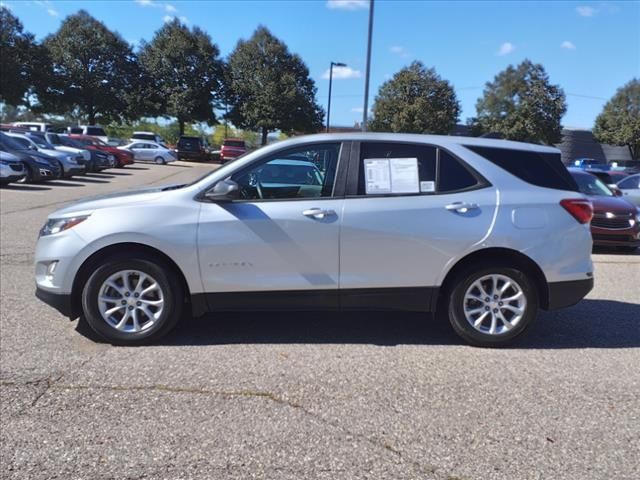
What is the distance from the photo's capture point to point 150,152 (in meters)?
38.6

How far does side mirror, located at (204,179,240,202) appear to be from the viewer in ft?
14.1

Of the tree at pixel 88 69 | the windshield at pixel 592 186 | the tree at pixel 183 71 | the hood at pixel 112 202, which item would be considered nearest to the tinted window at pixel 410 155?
the hood at pixel 112 202

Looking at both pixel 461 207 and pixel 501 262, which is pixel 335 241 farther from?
pixel 501 262

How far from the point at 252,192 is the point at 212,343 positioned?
51.9 inches

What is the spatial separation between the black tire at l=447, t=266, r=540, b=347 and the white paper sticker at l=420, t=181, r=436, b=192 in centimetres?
74

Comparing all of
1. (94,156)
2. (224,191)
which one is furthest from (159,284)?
(94,156)

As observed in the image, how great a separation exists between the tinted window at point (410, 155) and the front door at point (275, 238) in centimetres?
24

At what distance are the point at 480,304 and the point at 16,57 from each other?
47.7 metres

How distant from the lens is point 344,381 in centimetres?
392

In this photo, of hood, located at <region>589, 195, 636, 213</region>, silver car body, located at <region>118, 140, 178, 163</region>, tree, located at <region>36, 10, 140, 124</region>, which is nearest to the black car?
hood, located at <region>589, 195, 636, 213</region>

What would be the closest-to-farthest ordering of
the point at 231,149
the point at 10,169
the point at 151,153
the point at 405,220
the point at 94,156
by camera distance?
the point at 405,220
the point at 10,169
the point at 94,156
the point at 231,149
the point at 151,153

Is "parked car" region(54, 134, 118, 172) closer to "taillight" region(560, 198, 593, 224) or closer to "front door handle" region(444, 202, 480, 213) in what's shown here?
"front door handle" region(444, 202, 480, 213)

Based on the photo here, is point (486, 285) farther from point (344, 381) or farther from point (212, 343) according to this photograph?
point (212, 343)

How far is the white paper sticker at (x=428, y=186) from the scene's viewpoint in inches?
178
